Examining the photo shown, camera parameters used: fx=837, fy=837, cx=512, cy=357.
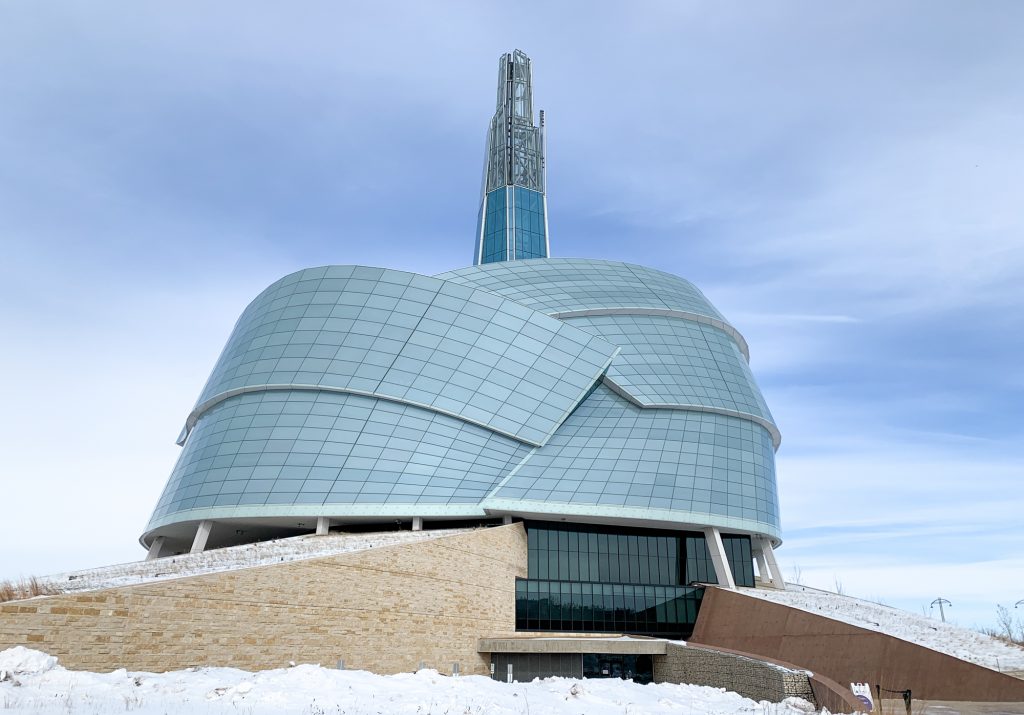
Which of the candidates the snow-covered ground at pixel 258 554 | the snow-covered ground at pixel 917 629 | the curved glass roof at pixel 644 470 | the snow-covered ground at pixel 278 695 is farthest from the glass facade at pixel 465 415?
the snow-covered ground at pixel 278 695

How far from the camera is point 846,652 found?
90.0ft

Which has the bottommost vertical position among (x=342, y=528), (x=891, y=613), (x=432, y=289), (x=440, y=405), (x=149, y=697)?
(x=149, y=697)

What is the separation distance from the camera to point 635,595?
3741cm

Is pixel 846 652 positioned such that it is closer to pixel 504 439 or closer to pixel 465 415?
pixel 504 439

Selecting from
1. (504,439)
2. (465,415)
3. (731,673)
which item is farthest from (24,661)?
(504,439)

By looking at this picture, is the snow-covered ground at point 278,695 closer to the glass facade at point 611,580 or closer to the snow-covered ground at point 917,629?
the snow-covered ground at point 917,629

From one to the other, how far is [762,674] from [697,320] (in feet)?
83.5

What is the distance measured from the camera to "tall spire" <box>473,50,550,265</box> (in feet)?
262

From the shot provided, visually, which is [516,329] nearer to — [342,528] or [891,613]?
[342,528]

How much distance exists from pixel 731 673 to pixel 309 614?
544 inches

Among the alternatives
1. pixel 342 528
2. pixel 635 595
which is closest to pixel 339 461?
pixel 342 528

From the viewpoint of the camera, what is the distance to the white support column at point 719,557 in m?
37.9

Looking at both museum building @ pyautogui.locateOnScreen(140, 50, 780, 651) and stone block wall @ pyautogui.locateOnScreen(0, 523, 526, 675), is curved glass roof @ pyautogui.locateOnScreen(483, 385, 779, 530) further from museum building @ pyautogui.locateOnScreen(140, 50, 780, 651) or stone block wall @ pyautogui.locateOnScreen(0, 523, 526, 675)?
stone block wall @ pyautogui.locateOnScreen(0, 523, 526, 675)

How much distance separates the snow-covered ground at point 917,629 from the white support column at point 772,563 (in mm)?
2975
